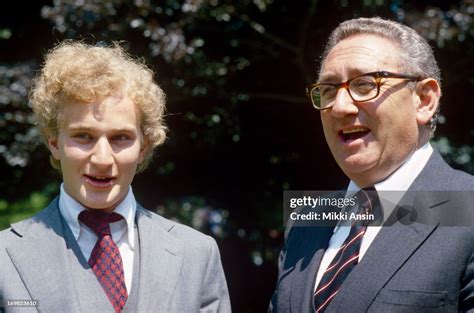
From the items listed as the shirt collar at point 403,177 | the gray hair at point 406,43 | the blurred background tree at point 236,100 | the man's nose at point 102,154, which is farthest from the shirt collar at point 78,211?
the blurred background tree at point 236,100

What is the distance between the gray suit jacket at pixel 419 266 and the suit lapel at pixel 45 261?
1011mm

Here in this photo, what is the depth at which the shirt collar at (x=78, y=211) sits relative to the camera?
10.1 ft

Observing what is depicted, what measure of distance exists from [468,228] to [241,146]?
3384mm

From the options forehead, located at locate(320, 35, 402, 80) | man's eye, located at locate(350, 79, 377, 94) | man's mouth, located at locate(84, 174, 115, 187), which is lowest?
man's mouth, located at locate(84, 174, 115, 187)

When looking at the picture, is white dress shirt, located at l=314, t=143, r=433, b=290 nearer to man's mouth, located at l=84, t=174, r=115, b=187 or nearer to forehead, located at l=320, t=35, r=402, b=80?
forehead, located at l=320, t=35, r=402, b=80

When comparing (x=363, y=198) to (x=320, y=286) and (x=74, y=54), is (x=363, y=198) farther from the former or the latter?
(x=74, y=54)

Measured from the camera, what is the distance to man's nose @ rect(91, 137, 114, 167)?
2.97 metres

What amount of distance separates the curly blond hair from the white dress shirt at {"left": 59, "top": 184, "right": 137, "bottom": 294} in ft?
1.13

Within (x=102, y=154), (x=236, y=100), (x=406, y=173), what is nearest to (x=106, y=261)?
(x=102, y=154)

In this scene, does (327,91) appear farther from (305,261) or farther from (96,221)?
(96,221)

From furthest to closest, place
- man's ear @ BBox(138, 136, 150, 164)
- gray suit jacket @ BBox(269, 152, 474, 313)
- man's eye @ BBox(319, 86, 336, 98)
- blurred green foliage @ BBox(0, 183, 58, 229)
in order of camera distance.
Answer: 1. blurred green foliage @ BBox(0, 183, 58, 229)
2. man's ear @ BBox(138, 136, 150, 164)
3. man's eye @ BBox(319, 86, 336, 98)
4. gray suit jacket @ BBox(269, 152, 474, 313)

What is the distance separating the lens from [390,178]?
10.00 feet

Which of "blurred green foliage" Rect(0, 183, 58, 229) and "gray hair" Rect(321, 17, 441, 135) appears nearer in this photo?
"gray hair" Rect(321, 17, 441, 135)

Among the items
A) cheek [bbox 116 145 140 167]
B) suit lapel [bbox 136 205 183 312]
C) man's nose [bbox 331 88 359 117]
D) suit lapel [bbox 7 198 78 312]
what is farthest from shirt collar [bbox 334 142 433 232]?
suit lapel [bbox 7 198 78 312]
